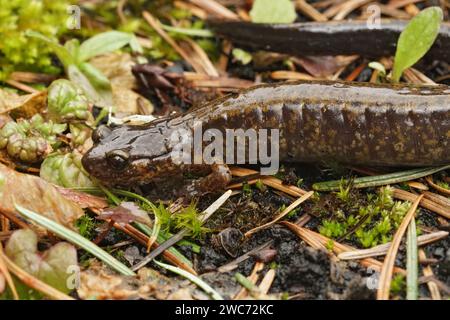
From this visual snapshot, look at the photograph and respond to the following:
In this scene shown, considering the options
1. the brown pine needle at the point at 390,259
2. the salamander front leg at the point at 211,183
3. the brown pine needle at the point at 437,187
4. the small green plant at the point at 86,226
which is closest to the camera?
the brown pine needle at the point at 390,259

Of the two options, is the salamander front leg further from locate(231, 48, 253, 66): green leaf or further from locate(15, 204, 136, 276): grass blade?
locate(231, 48, 253, 66): green leaf

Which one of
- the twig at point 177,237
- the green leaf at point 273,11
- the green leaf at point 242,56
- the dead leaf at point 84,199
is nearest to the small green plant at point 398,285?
the twig at point 177,237

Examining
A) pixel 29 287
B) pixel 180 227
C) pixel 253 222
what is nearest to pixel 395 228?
pixel 253 222

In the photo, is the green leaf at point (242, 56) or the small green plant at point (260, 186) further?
the green leaf at point (242, 56)

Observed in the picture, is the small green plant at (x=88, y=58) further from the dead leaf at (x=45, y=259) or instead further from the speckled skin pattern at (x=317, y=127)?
the dead leaf at (x=45, y=259)

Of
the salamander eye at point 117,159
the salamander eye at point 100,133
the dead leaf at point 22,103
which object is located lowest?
the salamander eye at point 117,159

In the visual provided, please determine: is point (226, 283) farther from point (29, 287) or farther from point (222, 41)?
point (222, 41)

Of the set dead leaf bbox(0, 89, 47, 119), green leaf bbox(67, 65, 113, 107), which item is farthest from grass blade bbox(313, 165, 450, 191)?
dead leaf bbox(0, 89, 47, 119)
